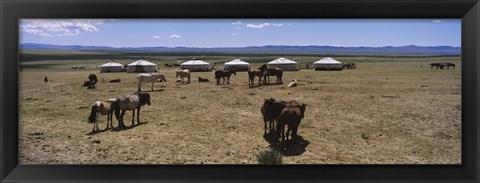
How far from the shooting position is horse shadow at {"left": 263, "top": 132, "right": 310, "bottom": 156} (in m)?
5.30

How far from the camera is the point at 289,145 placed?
554cm

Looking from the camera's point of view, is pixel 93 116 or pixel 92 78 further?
pixel 92 78

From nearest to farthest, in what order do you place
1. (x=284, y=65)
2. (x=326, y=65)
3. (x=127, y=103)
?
(x=127, y=103) < (x=284, y=65) < (x=326, y=65)

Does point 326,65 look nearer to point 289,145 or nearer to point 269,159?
point 289,145

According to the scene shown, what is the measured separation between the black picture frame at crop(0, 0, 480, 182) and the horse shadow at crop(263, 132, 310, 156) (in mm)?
1970

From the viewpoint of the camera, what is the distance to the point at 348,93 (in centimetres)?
1147

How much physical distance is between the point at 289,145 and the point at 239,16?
114 inches

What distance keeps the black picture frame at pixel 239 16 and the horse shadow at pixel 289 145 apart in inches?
77.6

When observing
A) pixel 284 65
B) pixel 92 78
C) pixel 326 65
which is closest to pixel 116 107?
pixel 92 78

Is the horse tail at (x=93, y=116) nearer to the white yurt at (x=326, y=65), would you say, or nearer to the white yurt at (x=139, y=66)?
the white yurt at (x=139, y=66)

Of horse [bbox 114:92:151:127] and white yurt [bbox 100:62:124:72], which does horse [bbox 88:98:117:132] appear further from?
white yurt [bbox 100:62:124:72]

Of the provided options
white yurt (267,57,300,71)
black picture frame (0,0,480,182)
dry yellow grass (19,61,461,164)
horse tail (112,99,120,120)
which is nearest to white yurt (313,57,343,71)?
white yurt (267,57,300,71)

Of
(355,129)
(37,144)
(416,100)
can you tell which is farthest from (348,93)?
(37,144)

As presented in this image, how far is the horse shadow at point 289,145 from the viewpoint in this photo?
5297mm
